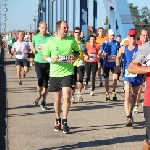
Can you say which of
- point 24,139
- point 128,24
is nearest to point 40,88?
point 24,139

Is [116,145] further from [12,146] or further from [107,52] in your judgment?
[107,52]

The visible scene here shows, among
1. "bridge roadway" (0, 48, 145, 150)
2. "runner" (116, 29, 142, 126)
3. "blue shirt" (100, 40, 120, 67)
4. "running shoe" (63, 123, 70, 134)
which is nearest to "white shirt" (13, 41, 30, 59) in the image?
"bridge roadway" (0, 48, 145, 150)

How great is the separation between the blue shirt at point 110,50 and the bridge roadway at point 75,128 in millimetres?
1011

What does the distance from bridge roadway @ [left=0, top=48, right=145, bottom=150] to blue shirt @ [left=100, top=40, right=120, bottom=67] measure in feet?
3.32

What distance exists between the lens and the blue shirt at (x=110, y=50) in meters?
12.7

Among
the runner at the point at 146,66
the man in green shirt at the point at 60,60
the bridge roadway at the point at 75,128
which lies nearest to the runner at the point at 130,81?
the bridge roadway at the point at 75,128

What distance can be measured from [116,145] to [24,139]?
1490 millimetres

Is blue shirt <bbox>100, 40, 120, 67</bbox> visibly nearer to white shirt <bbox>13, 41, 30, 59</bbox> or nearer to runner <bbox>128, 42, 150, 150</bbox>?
white shirt <bbox>13, 41, 30, 59</bbox>

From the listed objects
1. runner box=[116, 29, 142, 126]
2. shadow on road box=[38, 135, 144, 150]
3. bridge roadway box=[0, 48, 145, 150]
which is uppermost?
runner box=[116, 29, 142, 126]

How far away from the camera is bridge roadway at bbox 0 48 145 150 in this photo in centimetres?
775

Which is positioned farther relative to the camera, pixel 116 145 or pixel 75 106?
pixel 75 106

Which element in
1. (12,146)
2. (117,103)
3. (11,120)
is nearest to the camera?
(12,146)

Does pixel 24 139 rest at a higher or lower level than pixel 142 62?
lower

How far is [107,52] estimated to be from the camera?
1273cm
